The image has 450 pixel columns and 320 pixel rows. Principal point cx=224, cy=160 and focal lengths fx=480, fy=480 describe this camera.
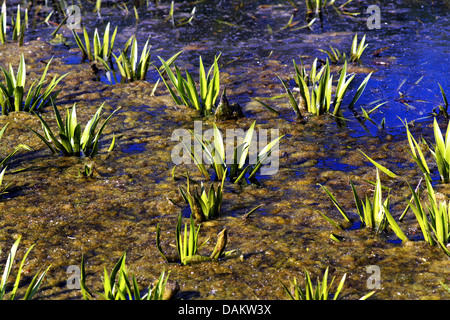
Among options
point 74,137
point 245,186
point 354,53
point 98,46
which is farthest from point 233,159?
point 98,46

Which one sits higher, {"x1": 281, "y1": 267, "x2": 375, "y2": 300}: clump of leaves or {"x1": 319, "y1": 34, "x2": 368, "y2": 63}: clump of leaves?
{"x1": 319, "y1": 34, "x2": 368, "y2": 63}: clump of leaves

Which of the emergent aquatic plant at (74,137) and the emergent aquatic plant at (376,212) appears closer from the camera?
the emergent aquatic plant at (376,212)

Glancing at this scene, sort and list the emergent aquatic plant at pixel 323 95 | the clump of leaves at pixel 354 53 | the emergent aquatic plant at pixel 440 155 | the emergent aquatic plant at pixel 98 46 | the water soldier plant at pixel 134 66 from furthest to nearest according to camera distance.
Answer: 1. the emergent aquatic plant at pixel 98 46
2. the clump of leaves at pixel 354 53
3. the water soldier plant at pixel 134 66
4. the emergent aquatic plant at pixel 323 95
5. the emergent aquatic plant at pixel 440 155

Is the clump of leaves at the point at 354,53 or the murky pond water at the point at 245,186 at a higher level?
the clump of leaves at the point at 354,53

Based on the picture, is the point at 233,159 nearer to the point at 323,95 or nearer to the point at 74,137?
the point at 74,137

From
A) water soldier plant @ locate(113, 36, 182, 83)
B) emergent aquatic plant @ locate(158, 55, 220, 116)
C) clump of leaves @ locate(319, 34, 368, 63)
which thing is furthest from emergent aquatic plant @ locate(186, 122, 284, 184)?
clump of leaves @ locate(319, 34, 368, 63)

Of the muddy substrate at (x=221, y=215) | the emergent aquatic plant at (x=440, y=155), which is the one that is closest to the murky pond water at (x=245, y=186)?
the muddy substrate at (x=221, y=215)

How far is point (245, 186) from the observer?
8.93 feet

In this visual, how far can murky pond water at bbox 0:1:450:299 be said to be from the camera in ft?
6.67

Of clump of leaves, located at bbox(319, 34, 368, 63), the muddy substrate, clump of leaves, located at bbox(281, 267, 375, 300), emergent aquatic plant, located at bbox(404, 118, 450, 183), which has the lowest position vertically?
the muddy substrate

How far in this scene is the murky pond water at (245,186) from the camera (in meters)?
2.03

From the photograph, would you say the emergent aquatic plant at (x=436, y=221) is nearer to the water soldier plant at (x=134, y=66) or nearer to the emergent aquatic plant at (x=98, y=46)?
the water soldier plant at (x=134, y=66)

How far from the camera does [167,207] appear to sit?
100.0 inches

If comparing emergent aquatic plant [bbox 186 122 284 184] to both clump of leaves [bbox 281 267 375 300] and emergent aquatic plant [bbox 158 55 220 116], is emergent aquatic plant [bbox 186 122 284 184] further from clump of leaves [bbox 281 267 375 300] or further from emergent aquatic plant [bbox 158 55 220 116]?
clump of leaves [bbox 281 267 375 300]
